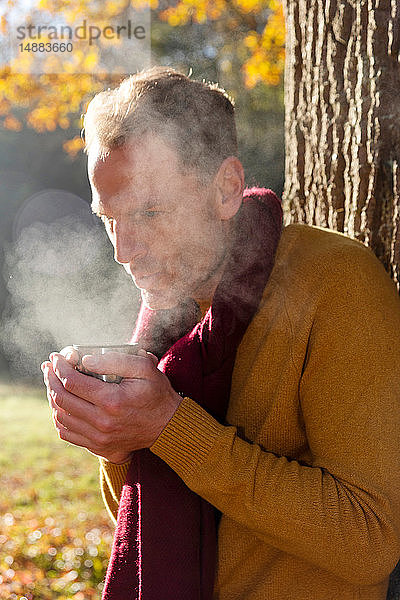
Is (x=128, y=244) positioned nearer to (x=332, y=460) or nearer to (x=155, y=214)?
(x=155, y=214)

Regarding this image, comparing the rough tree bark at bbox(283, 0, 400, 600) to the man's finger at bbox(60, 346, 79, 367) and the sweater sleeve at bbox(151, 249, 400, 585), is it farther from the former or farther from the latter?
the man's finger at bbox(60, 346, 79, 367)

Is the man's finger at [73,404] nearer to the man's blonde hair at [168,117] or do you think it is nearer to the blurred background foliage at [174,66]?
the man's blonde hair at [168,117]

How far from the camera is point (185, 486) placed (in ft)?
6.64

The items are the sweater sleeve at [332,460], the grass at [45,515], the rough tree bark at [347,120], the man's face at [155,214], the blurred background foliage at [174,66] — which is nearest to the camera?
the sweater sleeve at [332,460]

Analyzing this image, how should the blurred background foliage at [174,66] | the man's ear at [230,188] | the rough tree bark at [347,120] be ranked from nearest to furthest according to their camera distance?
1. the man's ear at [230,188]
2. the rough tree bark at [347,120]
3. the blurred background foliage at [174,66]

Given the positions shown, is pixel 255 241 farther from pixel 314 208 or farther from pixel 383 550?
pixel 383 550

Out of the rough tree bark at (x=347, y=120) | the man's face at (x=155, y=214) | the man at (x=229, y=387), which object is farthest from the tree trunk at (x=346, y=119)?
the man's face at (x=155, y=214)

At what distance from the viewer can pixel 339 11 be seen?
8.10ft

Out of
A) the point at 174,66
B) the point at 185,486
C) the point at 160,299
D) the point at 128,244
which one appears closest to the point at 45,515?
the point at 185,486

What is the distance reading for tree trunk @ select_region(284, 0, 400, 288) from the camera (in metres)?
2.32

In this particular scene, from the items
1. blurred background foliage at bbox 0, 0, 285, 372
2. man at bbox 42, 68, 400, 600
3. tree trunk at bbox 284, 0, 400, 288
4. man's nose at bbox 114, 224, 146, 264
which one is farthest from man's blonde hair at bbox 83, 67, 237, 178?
blurred background foliage at bbox 0, 0, 285, 372

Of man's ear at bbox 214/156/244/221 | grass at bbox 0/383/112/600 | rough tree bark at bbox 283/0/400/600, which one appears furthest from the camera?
grass at bbox 0/383/112/600

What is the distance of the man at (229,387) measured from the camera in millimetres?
1769

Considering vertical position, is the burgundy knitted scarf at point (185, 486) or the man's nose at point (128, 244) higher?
the man's nose at point (128, 244)
